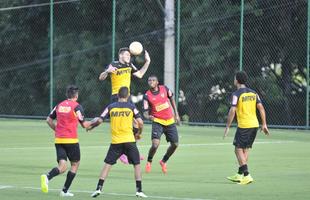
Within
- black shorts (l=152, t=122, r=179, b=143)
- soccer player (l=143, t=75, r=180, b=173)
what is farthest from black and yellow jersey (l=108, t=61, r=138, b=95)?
black shorts (l=152, t=122, r=179, b=143)

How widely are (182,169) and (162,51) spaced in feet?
62.6

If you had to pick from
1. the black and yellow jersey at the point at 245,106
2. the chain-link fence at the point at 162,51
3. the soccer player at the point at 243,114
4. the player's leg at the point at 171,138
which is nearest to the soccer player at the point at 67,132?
the soccer player at the point at 243,114

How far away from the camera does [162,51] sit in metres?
40.8

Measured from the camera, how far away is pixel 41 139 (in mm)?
31203

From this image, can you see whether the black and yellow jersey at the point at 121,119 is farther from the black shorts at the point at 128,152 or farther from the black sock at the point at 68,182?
the black sock at the point at 68,182

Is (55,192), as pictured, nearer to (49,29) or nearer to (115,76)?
(115,76)

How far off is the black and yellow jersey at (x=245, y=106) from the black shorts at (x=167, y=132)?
8.81 ft

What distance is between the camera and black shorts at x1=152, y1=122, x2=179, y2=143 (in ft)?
72.6

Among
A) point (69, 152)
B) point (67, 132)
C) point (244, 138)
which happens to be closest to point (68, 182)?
point (69, 152)

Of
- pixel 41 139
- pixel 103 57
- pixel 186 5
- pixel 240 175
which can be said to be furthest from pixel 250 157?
pixel 103 57

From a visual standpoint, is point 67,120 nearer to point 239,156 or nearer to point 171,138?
point 239,156

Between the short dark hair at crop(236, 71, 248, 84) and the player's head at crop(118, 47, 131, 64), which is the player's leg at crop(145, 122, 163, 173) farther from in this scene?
the short dark hair at crop(236, 71, 248, 84)

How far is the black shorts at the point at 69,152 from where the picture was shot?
17.2 metres

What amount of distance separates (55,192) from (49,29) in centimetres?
2771
